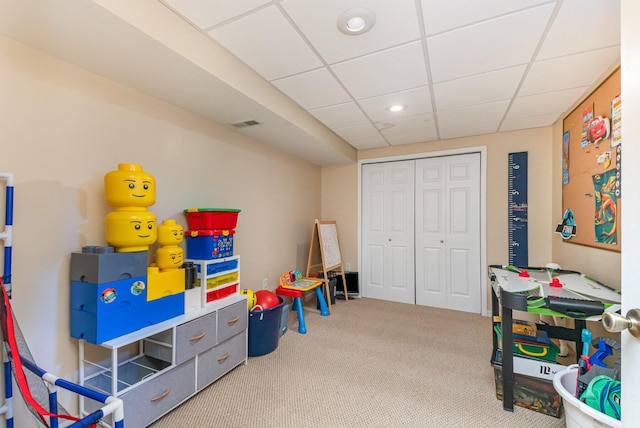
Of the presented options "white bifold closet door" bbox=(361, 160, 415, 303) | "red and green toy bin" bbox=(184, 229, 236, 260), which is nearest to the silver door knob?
"red and green toy bin" bbox=(184, 229, 236, 260)

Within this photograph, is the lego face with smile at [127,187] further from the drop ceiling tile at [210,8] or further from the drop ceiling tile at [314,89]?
the drop ceiling tile at [314,89]

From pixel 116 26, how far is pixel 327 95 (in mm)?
1556

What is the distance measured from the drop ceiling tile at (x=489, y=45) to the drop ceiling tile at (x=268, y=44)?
815 millimetres

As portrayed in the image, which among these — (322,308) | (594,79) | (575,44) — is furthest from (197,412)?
(594,79)

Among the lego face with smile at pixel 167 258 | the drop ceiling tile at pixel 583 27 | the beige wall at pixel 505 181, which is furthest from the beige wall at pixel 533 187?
the lego face with smile at pixel 167 258

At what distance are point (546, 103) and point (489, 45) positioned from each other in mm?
1347

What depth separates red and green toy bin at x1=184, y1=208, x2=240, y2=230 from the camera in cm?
223

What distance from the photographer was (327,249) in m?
3.95

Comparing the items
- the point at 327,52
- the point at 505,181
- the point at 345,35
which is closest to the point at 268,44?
the point at 327,52

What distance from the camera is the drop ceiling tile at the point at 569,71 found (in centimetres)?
185

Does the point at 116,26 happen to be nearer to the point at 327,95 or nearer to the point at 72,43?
the point at 72,43

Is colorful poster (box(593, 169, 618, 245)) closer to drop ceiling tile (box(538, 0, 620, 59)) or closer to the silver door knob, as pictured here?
drop ceiling tile (box(538, 0, 620, 59))

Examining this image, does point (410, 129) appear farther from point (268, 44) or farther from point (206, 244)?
point (206, 244)

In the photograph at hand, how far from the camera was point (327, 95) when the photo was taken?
2480mm
